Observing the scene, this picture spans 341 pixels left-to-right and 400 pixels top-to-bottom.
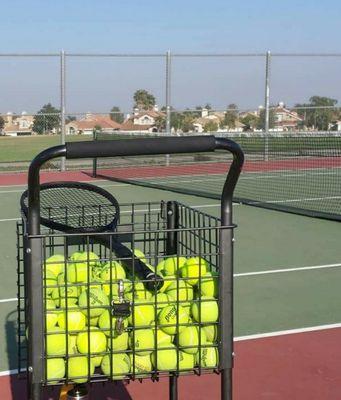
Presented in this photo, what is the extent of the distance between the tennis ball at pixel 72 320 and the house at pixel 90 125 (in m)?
13.8

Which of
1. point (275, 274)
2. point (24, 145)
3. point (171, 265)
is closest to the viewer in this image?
point (171, 265)

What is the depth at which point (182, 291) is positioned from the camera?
6.92ft

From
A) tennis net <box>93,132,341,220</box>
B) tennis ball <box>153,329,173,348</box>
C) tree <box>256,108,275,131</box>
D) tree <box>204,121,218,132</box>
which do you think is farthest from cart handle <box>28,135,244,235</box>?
tree <box>204,121,218,132</box>

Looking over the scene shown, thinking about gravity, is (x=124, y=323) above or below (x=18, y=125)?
below

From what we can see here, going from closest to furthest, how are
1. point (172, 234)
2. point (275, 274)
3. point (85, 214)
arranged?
point (172, 234), point (85, 214), point (275, 274)

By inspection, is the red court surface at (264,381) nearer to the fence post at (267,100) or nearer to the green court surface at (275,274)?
the green court surface at (275,274)

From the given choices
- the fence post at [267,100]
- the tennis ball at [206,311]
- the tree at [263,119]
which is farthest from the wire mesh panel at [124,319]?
the tree at [263,119]

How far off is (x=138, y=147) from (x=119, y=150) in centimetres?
6

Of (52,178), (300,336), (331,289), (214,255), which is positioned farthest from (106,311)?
(52,178)

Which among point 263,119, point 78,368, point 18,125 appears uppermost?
point 263,119

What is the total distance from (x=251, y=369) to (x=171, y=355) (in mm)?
1655

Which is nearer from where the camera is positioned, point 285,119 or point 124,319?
point 124,319

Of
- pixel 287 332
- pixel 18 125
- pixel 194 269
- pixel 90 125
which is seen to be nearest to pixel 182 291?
pixel 194 269

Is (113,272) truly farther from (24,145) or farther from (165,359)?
(24,145)
